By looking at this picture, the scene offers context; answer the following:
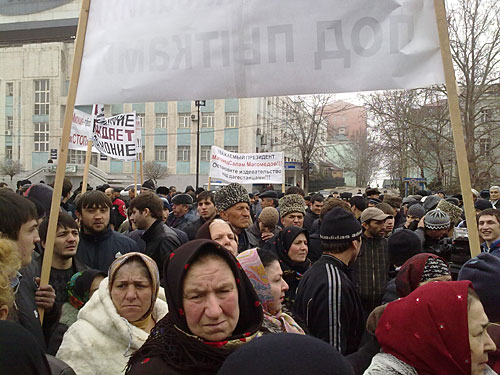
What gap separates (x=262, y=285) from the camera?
2.67 meters

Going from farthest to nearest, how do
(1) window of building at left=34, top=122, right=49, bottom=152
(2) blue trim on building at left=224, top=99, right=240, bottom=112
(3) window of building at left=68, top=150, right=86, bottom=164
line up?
1. (3) window of building at left=68, top=150, right=86, bottom=164
2. (1) window of building at left=34, top=122, right=49, bottom=152
3. (2) blue trim on building at left=224, top=99, right=240, bottom=112

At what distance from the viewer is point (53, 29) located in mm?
49375

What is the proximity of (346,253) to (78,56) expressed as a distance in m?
2.30

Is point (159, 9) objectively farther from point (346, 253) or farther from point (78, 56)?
point (346, 253)

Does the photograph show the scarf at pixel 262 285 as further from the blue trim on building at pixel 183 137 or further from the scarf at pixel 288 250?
the blue trim on building at pixel 183 137

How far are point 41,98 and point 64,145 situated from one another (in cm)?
5267

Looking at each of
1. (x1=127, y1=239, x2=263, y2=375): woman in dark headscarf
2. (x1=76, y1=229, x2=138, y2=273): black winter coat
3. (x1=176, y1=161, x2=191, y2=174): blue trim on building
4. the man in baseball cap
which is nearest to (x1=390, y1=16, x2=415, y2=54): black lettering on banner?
(x1=127, y1=239, x2=263, y2=375): woman in dark headscarf

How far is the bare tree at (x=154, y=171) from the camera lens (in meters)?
46.0

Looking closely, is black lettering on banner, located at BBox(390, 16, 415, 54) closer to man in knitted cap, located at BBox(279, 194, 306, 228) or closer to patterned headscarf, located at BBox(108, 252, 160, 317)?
patterned headscarf, located at BBox(108, 252, 160, 317)

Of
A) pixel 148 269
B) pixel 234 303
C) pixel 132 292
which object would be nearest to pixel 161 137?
pixel 148 269

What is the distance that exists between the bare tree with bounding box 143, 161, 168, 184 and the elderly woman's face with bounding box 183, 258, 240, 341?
146ft

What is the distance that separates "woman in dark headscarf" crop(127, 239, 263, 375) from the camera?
179cm

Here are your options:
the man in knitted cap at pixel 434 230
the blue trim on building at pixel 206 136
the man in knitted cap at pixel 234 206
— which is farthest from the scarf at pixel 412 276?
the blue trim on building at pixel 206 136

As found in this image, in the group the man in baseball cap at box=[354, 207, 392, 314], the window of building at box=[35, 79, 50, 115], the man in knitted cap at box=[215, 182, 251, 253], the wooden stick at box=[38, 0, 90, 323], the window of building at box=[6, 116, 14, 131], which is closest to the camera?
the wooden stick at box=[38, 0, 90, 323]
